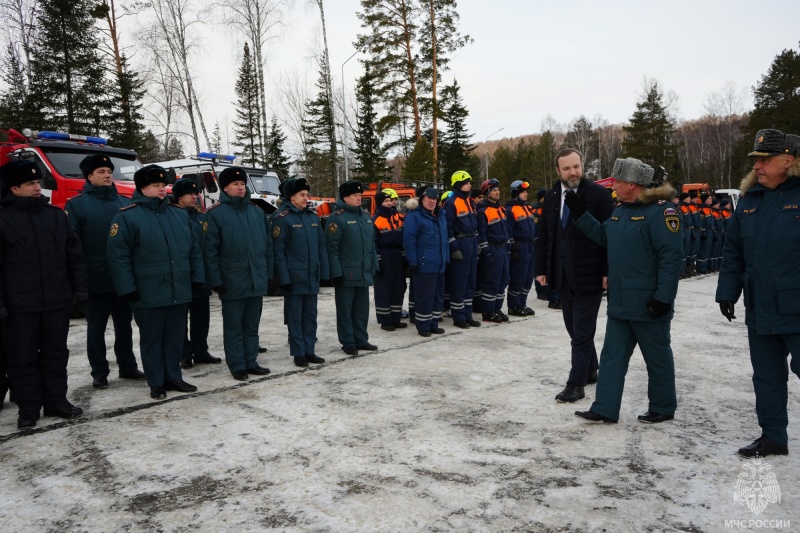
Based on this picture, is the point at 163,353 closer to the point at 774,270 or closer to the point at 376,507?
the point at 376,507

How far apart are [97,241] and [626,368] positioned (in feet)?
16.5

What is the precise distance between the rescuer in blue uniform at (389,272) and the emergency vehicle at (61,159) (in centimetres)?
447

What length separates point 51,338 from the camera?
4582 millimetres

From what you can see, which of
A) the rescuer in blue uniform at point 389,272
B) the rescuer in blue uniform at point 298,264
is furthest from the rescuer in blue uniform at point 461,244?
the rescuer in blue uniform at point 298,264

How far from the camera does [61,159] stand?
9773 millimetres

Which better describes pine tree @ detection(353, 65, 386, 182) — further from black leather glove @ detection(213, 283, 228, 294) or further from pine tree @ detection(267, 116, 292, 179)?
black leather glove @ detection(213, 283, 228, 294)

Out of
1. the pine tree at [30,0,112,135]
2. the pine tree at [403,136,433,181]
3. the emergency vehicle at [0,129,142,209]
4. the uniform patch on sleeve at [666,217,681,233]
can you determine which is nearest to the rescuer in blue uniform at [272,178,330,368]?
the uniform patch on sleeve at [666,217,681,233]

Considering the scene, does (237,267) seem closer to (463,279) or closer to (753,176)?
(463,279)

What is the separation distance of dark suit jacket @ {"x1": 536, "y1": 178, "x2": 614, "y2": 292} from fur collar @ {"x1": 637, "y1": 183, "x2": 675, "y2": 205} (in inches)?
27.1

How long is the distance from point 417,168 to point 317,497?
27.1 metres

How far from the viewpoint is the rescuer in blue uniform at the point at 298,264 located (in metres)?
6.21

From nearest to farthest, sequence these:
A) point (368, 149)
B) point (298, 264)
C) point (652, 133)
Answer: point (298, 264) → point (368, 149) → point (652, 133)

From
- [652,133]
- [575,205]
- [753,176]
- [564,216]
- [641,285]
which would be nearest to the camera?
[753,176]

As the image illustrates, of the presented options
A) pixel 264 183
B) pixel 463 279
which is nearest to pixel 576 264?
pixel 463 279
